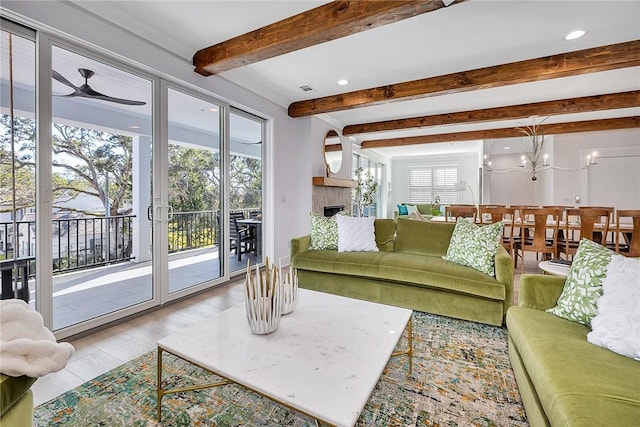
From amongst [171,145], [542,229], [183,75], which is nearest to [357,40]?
[183,75]

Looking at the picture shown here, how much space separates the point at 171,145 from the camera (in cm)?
328

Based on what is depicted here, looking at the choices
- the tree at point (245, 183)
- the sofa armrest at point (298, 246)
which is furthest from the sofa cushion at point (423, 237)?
the tree at point (245, 183)

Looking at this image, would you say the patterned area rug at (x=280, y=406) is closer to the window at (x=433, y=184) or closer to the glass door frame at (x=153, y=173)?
the glass door frame at (x=153, y=173)

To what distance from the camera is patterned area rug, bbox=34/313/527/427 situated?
1.47 metres

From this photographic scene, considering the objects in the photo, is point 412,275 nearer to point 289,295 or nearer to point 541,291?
point 541,291

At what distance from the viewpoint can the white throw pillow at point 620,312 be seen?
49.7 inches

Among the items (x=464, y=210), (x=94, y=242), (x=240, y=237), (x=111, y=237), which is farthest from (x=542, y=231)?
(x=94, y=242)

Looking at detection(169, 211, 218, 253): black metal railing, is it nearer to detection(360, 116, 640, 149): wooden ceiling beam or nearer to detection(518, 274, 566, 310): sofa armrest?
detection(518, 274, 566, 310): sofa armrest

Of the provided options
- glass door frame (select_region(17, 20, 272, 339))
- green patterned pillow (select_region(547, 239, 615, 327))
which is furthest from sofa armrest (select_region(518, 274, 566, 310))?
glass door frame (select_region(17, 20, 272, 339))

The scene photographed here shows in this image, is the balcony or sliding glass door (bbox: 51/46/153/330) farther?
the balcony

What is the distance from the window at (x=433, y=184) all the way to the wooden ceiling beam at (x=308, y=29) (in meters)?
8.42

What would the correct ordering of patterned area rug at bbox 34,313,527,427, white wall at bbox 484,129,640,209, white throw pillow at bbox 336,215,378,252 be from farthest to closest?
white wall at bbox 484,129,640,209 → white throw pillow at bbox 336,215,378,252 → patterned area rug at bbox 34,313,527,427

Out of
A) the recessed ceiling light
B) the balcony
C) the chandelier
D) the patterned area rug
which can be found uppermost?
the recessed ceiling light

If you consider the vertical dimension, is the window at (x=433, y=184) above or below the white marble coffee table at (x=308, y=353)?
above
